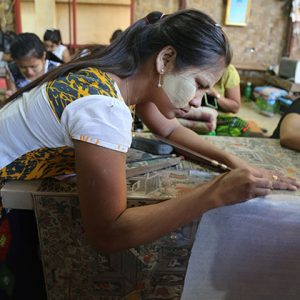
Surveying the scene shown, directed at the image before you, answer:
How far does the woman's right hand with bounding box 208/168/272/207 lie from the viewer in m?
0.71

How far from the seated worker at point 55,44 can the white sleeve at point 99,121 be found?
2.83 meters

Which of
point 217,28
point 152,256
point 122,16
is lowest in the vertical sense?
point 152,256

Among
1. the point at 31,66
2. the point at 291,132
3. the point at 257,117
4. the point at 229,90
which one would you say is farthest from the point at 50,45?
the point at 291,132

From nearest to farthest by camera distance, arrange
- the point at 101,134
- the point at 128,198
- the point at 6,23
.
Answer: the point at 101,134 < the point at 128,198 < the point at 6,23

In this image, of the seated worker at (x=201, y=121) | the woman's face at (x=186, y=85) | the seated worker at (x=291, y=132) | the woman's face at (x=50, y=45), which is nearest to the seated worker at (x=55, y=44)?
the woman's face at (x=50, y=45)

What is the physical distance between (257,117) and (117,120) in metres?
2.79

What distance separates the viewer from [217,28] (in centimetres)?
78

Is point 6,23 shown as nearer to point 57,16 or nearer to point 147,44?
point 57,16

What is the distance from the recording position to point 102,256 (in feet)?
2.75

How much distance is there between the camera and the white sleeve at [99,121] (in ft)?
2.06

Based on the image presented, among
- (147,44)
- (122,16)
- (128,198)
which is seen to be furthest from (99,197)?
(122,16)

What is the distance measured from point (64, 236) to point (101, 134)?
Result: 337 mm

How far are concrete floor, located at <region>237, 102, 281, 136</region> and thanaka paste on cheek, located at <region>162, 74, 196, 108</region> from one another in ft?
6.85

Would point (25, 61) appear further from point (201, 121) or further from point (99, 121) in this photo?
point (99, 121)
